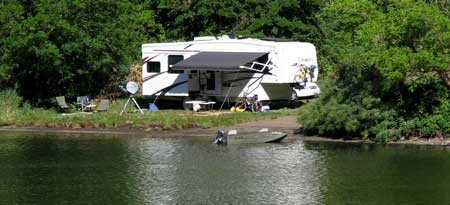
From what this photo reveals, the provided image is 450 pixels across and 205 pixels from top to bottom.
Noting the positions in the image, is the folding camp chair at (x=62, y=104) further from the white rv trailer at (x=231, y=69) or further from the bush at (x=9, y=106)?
the white rv trailer at (x=231, y=69)

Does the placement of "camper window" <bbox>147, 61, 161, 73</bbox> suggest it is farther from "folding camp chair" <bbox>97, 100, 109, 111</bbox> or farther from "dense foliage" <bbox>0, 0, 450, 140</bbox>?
"folding camp chair" <bbox>97, 100, 109, 111</bbox>

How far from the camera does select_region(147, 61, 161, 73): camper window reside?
38.1 m

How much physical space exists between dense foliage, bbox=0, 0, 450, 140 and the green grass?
282 centimetres

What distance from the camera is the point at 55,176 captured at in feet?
80.2

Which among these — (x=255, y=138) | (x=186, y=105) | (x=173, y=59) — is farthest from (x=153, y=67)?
(x=255, y=138)

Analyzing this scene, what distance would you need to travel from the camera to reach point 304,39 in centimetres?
4222

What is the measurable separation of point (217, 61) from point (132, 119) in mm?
4340

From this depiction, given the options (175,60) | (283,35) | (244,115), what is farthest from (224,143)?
(283,35)

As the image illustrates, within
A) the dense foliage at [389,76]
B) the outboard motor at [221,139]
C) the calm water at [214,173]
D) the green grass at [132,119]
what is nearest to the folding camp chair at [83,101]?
the green grass at [132,119]

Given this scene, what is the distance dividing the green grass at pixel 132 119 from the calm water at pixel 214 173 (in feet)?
6.55

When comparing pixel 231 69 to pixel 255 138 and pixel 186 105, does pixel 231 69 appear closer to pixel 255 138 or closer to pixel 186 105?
pixel 186 105

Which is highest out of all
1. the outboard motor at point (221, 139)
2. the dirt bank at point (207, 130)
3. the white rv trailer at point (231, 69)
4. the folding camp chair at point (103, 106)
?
the white rv trailer at point (231, 69)

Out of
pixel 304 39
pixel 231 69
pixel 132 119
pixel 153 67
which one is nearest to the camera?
pixel 132 119

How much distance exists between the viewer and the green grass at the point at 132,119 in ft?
108
